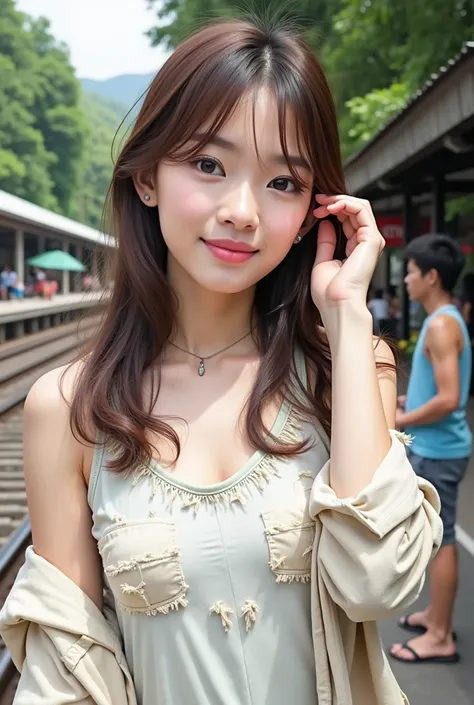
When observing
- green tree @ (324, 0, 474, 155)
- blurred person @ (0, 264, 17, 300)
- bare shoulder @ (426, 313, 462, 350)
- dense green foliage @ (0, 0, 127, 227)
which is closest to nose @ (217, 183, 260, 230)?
bare shoulder @ (426, 313, 462, 350)

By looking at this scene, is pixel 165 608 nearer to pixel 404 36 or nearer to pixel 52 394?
pixel 52 394

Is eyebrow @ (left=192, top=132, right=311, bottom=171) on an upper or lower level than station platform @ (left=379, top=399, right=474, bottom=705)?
upper

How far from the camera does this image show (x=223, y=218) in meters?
1.30

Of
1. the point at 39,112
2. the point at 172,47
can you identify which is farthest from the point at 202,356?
the point at 39,112

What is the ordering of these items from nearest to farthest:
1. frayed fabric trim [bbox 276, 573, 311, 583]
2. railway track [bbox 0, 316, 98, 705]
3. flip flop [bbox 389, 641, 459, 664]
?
frayed fabric trim [bbox 276, 573, 311, 583], railway track [bbox 0, 316, 98, 705], flip flop [bbox 389, 641, 459, 664]

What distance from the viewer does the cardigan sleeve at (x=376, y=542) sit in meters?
1.19

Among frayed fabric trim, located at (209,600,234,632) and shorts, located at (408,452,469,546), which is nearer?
frayed fabric trim, located at (209,600,234,632)

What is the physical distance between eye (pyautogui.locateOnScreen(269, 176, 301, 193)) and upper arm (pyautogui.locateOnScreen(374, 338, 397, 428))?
35 cm

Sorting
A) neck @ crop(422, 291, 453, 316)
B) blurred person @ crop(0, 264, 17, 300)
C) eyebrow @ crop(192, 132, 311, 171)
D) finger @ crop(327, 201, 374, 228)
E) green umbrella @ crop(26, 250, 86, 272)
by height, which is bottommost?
neck @ crop(422, 291, 453, 316)

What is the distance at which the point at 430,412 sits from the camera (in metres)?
3.46

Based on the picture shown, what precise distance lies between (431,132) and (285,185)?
4982mm

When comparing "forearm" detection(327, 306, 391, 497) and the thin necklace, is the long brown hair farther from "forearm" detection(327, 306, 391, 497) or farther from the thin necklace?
"forearm" detection(327, 306, 391, 497)

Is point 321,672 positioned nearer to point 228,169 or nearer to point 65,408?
point 65,408

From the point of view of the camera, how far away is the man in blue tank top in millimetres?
3414
